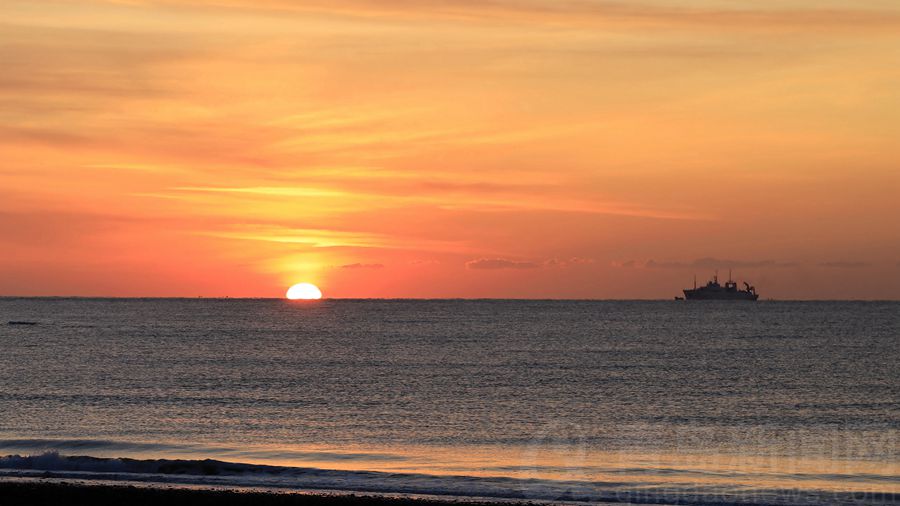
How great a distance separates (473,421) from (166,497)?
22052 mm

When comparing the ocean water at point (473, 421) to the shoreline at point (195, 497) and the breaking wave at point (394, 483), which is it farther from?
the shoreline at point (195, 497)

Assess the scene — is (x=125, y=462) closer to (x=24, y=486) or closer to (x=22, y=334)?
(x=24, y=486)

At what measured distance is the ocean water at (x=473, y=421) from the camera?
107 ft

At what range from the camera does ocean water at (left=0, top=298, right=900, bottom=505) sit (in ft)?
107

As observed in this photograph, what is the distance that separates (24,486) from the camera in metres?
28.5

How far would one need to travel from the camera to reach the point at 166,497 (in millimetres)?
27031

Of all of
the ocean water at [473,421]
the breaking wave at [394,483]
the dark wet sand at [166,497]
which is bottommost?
the dark wet sand at [166,497]

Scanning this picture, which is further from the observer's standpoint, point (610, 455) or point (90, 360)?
point (90, 360)

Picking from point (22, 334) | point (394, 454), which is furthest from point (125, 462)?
point (22, 334)

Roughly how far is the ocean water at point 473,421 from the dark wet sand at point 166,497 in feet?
9.56

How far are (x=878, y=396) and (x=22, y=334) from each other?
11041cm

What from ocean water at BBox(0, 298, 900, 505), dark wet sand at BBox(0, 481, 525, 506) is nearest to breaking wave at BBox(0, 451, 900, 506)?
ocean water at BBox(0, 298, 900, 505)

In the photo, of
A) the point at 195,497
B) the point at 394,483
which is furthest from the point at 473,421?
the point at 195,497

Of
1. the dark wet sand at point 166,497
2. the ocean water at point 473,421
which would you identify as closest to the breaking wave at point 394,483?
the ocean water at point 473,421
